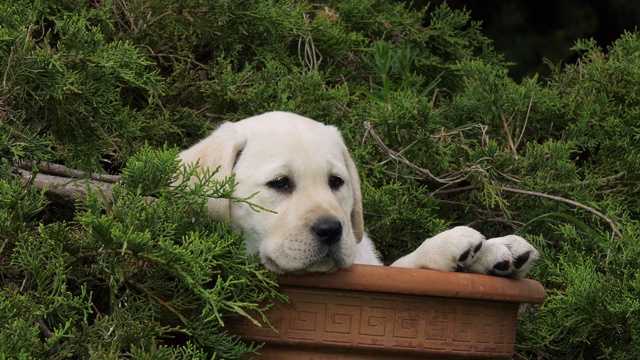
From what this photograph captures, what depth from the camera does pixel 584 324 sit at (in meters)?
4.25

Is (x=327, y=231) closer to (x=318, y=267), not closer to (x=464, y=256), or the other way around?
(x=318, y=267)

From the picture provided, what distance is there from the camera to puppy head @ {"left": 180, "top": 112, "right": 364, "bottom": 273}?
3.70 m

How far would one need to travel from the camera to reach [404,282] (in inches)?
142

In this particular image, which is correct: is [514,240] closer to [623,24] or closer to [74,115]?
[74,115]

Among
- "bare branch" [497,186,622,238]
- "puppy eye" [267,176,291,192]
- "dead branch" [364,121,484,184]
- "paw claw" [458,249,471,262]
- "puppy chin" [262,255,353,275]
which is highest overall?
"paw claw" [458,249,471,262]

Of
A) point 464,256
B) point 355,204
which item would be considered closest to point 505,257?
point 464,256

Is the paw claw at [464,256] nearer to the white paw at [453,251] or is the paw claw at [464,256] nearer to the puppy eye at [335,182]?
the white paw at [453,251]

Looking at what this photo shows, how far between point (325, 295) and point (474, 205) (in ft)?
7.15

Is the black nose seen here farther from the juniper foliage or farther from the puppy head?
the juniper foliage

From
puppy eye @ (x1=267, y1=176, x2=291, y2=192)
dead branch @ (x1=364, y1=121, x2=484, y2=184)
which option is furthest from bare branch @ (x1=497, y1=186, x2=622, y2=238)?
puppy eye @ (x1=267, y1=176, x2=291, y2=192)

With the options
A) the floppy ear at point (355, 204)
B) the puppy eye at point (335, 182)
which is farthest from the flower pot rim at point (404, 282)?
the floppy ear at point (355, 204)

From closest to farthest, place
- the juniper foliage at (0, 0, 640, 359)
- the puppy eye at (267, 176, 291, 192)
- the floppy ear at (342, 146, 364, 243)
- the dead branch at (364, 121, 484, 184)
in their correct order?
the juniper foliage at (0, 0, 640, 359), the puppy eye at (267, 176, 291, 192), the floppy ear at (342, 146, 364, 243), the dead branch at (364, 121, 484, 184)

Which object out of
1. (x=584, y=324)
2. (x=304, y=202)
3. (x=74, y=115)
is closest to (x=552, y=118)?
(x=584, y=324)

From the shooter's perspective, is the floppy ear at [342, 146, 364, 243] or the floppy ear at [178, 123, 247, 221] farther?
the floppy ear at [342, 146, 364, 243]
